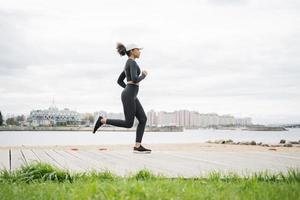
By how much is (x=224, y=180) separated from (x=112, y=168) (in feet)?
4.42

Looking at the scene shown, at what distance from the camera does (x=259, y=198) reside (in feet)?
10.8

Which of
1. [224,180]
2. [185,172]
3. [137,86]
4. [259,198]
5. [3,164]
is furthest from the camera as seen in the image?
[137,86]

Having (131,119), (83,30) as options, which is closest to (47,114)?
(83,30)

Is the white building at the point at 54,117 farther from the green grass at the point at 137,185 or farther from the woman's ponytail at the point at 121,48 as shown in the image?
the green grass at the point at 137,185

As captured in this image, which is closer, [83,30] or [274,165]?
[274,165]

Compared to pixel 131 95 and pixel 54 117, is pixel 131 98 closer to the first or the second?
pixel 131 95

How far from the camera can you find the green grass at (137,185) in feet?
10.9

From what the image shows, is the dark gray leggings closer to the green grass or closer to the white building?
the green grass

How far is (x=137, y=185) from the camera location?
346 centimetres

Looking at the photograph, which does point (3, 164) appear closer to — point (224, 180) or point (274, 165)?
point (224, 180)

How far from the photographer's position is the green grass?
3.31 metres

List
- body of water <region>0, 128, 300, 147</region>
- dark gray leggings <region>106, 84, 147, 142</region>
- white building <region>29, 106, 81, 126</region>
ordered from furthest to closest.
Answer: white building <region>29, 106, 81, 126</region>
body of water <region>0, 128, 300, 147</region>
dark gray leggings <region>106, 84, 147, 142</region>

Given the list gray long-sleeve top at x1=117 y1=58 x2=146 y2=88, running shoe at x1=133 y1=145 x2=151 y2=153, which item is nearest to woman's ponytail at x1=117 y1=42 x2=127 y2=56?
gray long-sleeve top at x1=117 y1=58 x2=146 y2=88

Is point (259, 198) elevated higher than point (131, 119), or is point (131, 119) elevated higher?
point (131, 119)
